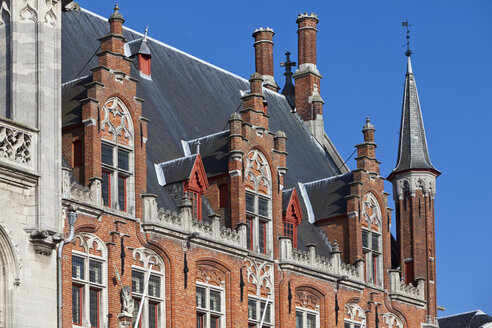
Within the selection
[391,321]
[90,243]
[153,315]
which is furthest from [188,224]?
[391,321]

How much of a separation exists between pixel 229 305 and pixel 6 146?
631 inches

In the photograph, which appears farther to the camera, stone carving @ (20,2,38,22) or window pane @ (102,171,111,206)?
window pane @ (102,171,111,206)

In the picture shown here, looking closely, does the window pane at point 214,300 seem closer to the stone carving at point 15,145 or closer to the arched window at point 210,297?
the arched window at point 210,297

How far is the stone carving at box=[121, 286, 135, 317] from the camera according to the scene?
125 ft

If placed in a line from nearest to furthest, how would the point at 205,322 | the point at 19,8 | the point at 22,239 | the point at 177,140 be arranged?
the point at 22,239, the point at 19,8, the point at 205,322, the point at 177,140

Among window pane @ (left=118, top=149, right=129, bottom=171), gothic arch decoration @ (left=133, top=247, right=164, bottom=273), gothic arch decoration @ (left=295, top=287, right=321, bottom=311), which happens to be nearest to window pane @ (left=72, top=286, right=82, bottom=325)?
gothic arch decoration @ (left=133, top=247, right=164, bottom=273)

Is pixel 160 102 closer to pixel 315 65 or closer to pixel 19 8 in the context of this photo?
pixel 315 65

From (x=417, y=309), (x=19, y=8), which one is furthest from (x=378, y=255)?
(x=19, y=8)

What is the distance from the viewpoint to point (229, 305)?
4291 centimetres

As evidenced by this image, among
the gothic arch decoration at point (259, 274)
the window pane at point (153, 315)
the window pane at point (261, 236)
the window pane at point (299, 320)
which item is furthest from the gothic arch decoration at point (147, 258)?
the window pane at point (299, 320)

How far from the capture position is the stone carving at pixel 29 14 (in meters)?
30.1

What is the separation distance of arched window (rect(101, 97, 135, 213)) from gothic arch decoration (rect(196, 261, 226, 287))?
134 inches

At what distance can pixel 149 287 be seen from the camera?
40.1m

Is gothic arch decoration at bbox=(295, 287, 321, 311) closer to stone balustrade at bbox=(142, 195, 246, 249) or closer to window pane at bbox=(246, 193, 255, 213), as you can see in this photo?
window pane at bbox=(246, 193, 255, 213)
